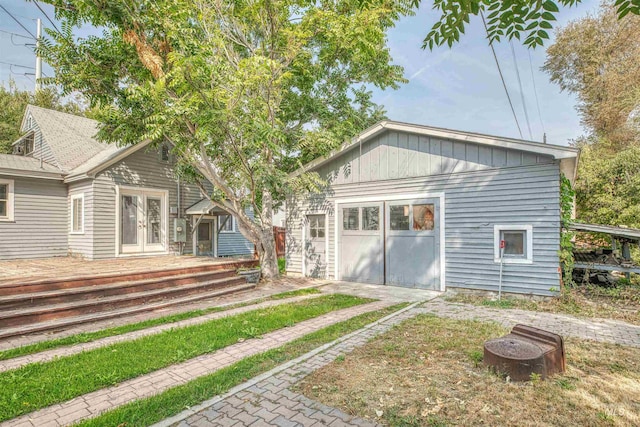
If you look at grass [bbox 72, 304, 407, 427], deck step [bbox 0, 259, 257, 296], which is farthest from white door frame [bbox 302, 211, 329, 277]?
grass [bbox 72, 304, 407, 427]

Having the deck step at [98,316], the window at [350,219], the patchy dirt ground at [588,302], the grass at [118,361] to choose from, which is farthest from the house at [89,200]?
the patchy dirt ground at [588,302]

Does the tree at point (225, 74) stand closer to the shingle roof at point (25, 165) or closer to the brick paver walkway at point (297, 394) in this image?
the shingle roof at point (25, 165)

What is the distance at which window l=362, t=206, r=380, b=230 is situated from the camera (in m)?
8.76

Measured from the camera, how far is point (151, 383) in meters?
3.29

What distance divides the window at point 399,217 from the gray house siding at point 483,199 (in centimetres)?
40

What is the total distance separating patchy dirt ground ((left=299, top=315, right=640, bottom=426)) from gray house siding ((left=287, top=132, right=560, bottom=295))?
2.72 metres

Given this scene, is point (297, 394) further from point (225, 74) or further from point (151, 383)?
point (225, 74)

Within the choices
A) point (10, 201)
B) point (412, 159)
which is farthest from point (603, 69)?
point (10, 201)

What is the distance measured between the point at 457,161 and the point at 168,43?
7640 millimetres

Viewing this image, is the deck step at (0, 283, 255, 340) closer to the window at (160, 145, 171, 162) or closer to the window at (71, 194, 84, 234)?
the window at (71, 194, 84, 234)

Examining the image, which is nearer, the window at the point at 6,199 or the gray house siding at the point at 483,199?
the gray house siding at the point at 483,199

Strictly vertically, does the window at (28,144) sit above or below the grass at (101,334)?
above

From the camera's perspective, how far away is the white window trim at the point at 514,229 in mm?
6676

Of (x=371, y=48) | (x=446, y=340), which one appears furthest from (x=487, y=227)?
(x=371, y=48)
